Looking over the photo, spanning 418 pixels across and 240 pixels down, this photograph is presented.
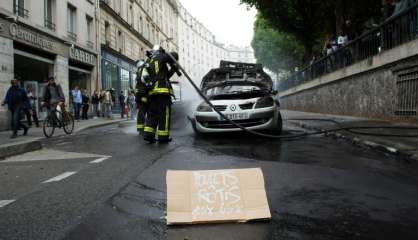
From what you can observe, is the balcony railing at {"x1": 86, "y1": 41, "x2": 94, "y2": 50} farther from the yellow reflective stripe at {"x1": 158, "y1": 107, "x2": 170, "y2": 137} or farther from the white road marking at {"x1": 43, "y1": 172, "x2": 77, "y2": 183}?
the white road marking at {"x1": 43, "y1": 172, "x2": 77, "y2": 183}

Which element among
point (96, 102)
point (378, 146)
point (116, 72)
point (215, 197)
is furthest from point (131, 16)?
point (215, 197)

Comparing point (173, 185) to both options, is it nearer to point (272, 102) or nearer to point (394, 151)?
point (394, 151)

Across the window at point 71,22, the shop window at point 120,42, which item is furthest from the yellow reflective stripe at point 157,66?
the shop window at point 120,42

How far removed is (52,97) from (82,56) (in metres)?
12.9

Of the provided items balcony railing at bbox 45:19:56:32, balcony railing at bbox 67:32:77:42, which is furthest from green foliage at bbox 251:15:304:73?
balcony railing at bbox 45:19:56:32

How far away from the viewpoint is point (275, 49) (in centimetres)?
5744

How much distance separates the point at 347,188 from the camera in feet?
15.4

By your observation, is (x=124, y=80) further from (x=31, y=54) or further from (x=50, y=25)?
(x=31, y=54)

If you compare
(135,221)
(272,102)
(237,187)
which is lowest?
(135,221)

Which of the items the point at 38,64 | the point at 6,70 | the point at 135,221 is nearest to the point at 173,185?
the point at 135,221

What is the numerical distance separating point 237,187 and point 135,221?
0.81 metres

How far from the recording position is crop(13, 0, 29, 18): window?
18161 millimetres

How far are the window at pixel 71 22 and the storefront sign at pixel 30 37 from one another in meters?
3.09

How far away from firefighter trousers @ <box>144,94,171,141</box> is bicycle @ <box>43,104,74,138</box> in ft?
15.1
